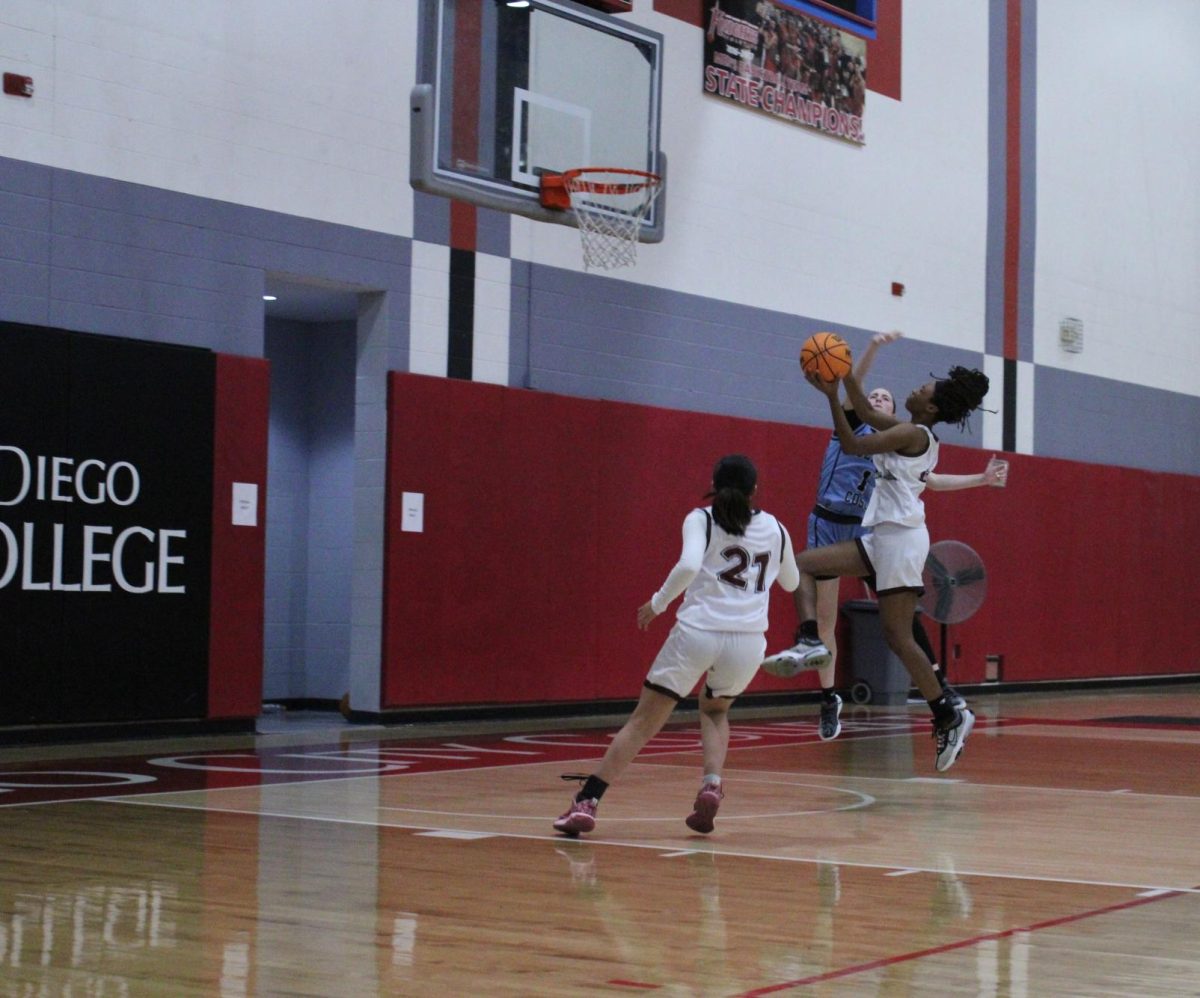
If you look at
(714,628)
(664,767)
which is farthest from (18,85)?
(714,628)

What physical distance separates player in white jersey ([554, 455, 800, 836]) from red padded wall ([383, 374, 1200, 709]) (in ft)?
21.0

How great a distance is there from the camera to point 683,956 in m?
4.61

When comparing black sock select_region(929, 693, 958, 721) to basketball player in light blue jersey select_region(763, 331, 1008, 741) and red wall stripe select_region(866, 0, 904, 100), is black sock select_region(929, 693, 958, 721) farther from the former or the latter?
red wall stripe select_region(866, 0, 904, 100)

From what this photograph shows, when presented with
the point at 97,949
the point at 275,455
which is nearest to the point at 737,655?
the point at 97,949

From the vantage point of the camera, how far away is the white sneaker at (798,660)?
8.21 metres

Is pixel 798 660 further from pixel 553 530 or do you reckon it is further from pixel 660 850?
pixel 553 530

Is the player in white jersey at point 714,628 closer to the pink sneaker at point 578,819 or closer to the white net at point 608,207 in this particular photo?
the pink sneaker at point 578,819

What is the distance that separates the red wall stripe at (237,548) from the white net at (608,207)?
2.50m

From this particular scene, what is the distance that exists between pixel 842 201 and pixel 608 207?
503cm

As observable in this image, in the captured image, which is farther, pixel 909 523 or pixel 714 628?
pixel 909 523

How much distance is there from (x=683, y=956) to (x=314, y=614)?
10642 millimetres

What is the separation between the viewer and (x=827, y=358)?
27.2ft

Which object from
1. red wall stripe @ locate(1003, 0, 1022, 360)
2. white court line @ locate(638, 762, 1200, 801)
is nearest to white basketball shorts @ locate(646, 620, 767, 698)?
white court line @ locate(638, 762, 1200, 801)

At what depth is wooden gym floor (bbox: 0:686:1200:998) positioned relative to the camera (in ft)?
14.4
